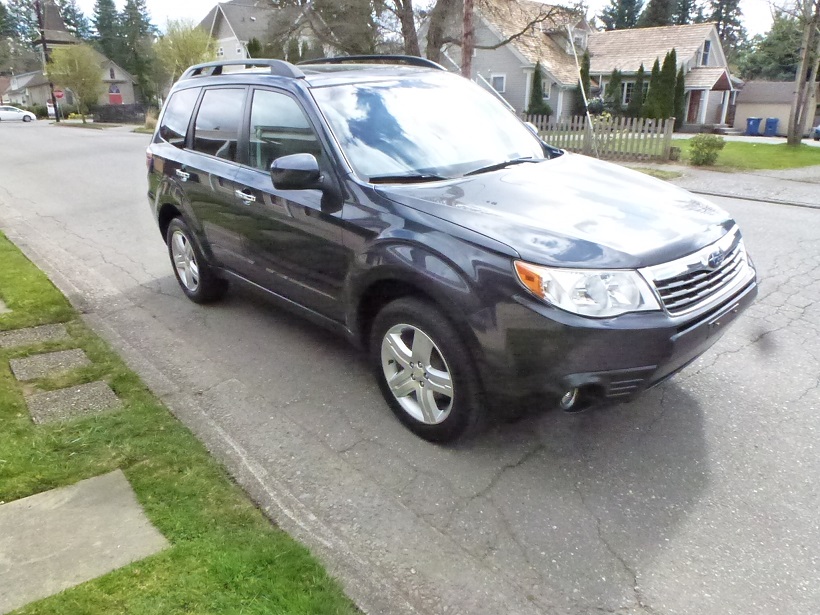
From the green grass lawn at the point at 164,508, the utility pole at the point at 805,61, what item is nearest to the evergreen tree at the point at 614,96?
the utility pole at the point at 805,61

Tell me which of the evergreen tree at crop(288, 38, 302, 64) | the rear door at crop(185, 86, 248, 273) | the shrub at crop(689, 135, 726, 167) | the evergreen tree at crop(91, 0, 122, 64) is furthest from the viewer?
the evergreen tree at crop(91, 0, 122, 64)

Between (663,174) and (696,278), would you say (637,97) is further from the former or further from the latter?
(696,278)

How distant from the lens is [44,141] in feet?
85.6

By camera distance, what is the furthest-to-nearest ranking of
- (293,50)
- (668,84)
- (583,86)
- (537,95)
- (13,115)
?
(13,115)
(293,50)
(537,95)
(583,86)
(668,84)

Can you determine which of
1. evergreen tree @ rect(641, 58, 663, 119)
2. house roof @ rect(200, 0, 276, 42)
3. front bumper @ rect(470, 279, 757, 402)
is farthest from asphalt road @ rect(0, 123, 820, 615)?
house roof @ rect(200, 0, 276, 42)

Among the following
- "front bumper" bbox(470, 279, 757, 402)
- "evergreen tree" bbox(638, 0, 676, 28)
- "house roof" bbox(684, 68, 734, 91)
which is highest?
"evergreen tree" bbox(638, 0, 676, 28)

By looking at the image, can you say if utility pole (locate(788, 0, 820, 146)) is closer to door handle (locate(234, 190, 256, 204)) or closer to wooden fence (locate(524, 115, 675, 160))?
wooden fence (locate(524, 115, 675, 160))

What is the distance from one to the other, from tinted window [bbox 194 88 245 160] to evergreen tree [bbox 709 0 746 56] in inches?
3161

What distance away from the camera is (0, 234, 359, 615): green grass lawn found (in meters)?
2.37

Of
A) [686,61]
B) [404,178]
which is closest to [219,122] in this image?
[404,178]

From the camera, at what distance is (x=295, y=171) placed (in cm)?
353

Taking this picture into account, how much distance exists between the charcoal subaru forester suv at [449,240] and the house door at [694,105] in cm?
4070

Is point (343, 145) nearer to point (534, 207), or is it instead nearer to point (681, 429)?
point (534, 207)

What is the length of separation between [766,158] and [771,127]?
23.7 metres
